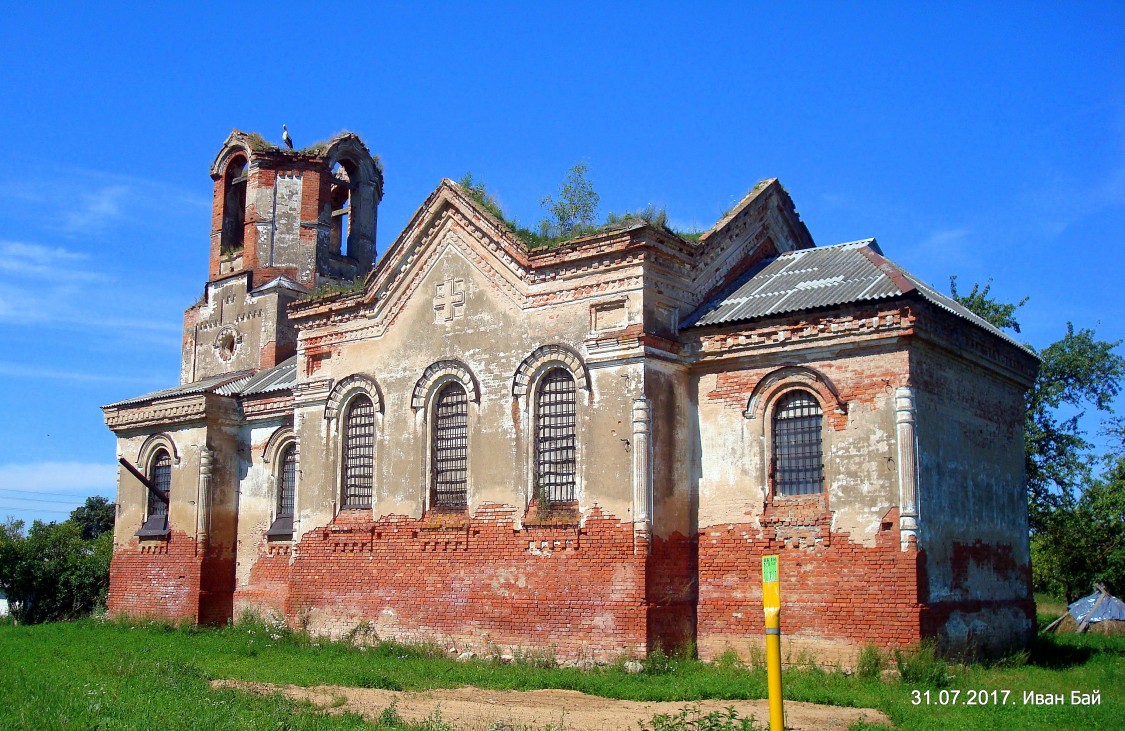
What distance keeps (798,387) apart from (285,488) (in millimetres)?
12309

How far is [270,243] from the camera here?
85.4ft

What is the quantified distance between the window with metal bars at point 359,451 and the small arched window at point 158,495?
6676 mm

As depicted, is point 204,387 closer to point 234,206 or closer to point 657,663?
point 234,206

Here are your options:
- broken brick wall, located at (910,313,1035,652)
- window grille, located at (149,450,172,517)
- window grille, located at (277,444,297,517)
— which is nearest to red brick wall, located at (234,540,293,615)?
window grille, located at (277,444,297,517)

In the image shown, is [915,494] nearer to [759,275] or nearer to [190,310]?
[759,275]

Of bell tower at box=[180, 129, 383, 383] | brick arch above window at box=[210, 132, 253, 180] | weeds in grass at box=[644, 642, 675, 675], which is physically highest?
brick arch above window at box=[210, 132, 253, 180]

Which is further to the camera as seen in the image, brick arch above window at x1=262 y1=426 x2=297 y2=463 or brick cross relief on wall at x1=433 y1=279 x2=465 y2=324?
brick arch above window at x1=262 y1=426 x2=297 y2=463

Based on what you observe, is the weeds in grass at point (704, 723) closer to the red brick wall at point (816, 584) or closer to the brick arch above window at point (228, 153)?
the red brick wall at point (816, 584)

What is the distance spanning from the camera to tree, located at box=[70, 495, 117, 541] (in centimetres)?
4975

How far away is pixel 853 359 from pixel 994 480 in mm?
4014

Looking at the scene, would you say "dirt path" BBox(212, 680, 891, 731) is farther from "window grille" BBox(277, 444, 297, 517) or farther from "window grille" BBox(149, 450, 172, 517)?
"window grille" BBox(149, 450, 172, 517)

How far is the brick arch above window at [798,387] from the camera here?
46.6ft

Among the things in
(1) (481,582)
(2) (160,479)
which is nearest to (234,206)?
(2) (160,479)

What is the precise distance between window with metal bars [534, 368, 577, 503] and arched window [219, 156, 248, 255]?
548 inches
